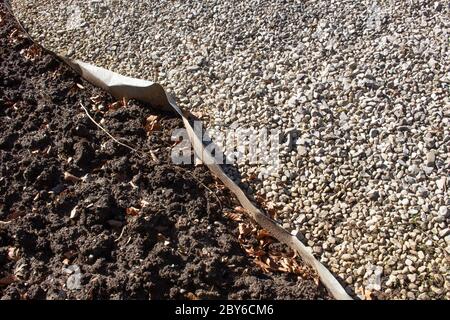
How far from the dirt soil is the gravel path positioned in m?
0.36

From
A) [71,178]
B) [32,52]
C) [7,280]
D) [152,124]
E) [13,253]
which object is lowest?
[7,280]

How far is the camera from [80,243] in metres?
2.92

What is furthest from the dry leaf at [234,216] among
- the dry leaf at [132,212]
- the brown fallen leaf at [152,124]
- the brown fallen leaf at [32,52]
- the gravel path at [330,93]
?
the brown fallen leaf at [32,52]

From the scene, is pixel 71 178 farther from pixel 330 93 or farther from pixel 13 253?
pixel 330 93

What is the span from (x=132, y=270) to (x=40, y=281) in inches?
18.9

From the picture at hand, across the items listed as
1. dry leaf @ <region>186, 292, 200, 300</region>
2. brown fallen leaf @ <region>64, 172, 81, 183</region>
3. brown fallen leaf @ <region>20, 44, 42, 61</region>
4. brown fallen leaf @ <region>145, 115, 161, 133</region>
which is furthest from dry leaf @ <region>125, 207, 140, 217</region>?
brown fallen leaf @ <region>20, 44, 42, 61</region>

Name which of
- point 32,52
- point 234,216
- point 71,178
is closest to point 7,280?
point 71,178

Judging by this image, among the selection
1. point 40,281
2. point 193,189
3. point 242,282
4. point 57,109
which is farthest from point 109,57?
point 242,282

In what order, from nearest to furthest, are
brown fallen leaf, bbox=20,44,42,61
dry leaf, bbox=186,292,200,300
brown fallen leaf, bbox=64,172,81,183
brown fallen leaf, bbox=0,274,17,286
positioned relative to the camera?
dry leaf, bbox=186,292,200,300
brown fallen leaf, bbox=0,274,17,286
brown fallen leaf, bbox=64,172,81,183
brown fallen leaf, bbox=20,44,42,61

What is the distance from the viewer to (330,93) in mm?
3639

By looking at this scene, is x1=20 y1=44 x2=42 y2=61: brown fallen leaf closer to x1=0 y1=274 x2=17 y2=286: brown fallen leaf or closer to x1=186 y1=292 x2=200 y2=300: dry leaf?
x1=0 y1=274 x2=17 y2=286: brown fallen leaf

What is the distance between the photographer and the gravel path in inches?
115

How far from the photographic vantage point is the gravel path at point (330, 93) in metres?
2.93

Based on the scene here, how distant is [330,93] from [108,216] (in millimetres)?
1655
